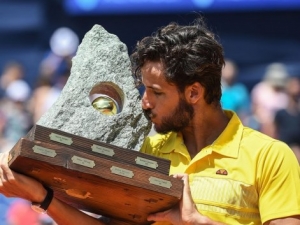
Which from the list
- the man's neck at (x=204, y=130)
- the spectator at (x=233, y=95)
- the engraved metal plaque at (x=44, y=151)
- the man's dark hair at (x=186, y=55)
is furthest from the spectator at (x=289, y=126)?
the engraved metal plaque at (x=44, y=151)

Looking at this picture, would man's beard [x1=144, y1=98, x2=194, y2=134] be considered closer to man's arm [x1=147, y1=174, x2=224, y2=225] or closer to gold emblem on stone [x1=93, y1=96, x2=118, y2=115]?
gold emblem on stone [x1=93, y1=96, x2=118, y2=115]

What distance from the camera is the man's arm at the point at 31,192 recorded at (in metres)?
4.14

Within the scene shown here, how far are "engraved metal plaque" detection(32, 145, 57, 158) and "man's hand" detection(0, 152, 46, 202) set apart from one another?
223 mm

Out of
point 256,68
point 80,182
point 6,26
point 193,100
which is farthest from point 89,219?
point 6,26

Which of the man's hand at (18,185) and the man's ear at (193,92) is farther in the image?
the man's ear at (193,92)

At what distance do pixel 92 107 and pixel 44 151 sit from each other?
53 cm

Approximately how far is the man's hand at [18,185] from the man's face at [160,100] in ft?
2.05

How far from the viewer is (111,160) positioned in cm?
409

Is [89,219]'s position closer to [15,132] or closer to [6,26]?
[15,132]

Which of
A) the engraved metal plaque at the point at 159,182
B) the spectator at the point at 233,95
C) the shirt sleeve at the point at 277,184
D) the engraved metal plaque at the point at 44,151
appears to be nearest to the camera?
Result: the engraved metal plaque at the point at 44,151

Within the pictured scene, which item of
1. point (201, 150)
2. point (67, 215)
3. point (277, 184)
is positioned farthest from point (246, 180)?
point (67, 215)

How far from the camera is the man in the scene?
4.31 meters

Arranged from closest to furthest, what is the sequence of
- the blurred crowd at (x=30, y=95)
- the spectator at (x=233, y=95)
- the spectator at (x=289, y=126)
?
the spectator at (x=289, y=126) < the blurred crowd at (x=30, y=95) < the spectator at (x=233, y=95)

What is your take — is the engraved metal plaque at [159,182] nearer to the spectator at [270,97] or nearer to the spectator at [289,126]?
the spectator at [289,126]
